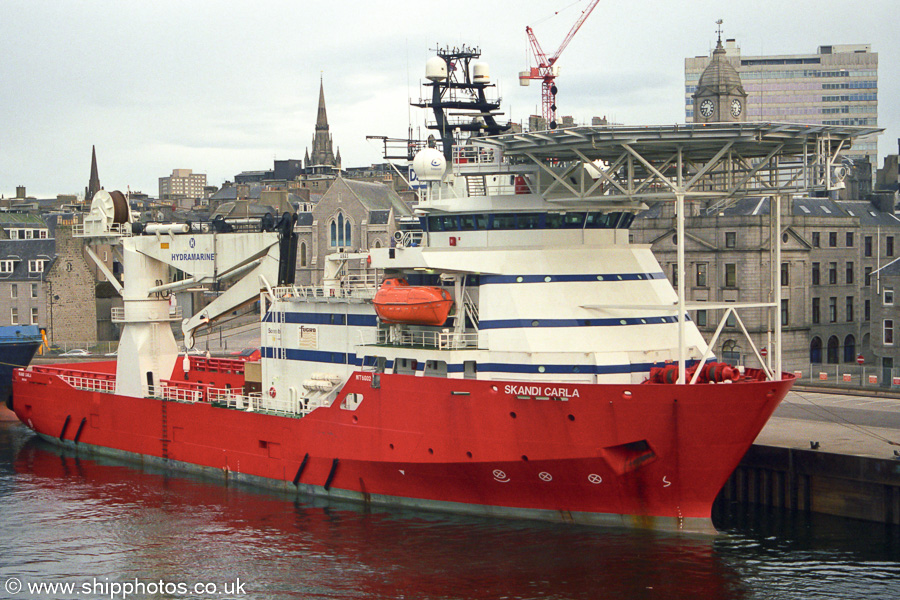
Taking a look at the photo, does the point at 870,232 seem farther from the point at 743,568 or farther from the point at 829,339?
the point at 743,568

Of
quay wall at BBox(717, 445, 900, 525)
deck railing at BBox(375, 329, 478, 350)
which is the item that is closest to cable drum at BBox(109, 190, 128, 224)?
deck railing at BBox(375, 329, 478, 350)

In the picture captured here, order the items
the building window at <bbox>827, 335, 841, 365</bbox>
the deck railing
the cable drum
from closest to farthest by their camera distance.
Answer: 1. the deck railing
2. the cable drum
3. the building window at <bbox>827, 335, 841, 365</bbox>

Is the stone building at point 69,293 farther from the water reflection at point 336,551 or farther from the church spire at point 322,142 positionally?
the church spire at point 322,142

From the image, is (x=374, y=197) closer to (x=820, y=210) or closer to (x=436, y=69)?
(x=820, y=210)

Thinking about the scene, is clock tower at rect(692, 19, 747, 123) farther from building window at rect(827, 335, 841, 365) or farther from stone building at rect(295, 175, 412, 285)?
stone building at rect(295, 175, 412, 285)

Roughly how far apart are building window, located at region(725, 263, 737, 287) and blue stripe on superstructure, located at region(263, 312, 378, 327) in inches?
1068

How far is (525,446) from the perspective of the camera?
2581 cm

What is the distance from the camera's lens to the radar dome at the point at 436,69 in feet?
103

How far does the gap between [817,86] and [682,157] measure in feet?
425

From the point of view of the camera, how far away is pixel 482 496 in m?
27.4

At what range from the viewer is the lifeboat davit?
90.8 ft

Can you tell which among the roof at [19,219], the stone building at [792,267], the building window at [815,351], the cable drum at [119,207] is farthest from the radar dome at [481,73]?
the roof at [19,219]

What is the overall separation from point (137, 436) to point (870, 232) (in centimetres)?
4114

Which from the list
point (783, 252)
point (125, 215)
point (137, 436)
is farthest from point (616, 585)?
point (783, 252)
